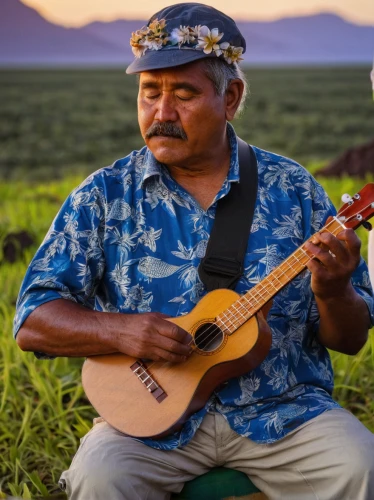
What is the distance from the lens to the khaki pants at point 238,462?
2.84 metres

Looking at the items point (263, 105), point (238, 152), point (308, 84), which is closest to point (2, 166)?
point (263, 105)

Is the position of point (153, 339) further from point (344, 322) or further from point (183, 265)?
point (344, 322)

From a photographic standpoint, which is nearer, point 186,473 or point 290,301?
point 186,473

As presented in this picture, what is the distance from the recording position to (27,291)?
3148 mm

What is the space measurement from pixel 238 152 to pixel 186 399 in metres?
1.00

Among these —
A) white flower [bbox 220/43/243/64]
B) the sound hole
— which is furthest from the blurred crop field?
the sound hole

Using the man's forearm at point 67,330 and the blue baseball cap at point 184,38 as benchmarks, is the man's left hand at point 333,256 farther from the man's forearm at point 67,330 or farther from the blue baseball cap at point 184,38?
the blue baseball cap at point 184,38

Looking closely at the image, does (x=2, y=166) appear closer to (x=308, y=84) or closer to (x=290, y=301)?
(x=290, y=301)

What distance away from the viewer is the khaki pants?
2840 mm

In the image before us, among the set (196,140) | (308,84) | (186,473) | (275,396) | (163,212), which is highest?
(196,140)

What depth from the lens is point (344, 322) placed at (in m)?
3.16

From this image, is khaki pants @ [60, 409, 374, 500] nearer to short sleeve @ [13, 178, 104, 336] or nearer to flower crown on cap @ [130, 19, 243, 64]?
short sleeve @ [13, 178, 104, 336]

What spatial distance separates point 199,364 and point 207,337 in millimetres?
106

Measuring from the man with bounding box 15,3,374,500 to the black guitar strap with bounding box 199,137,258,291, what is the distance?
0.03m
